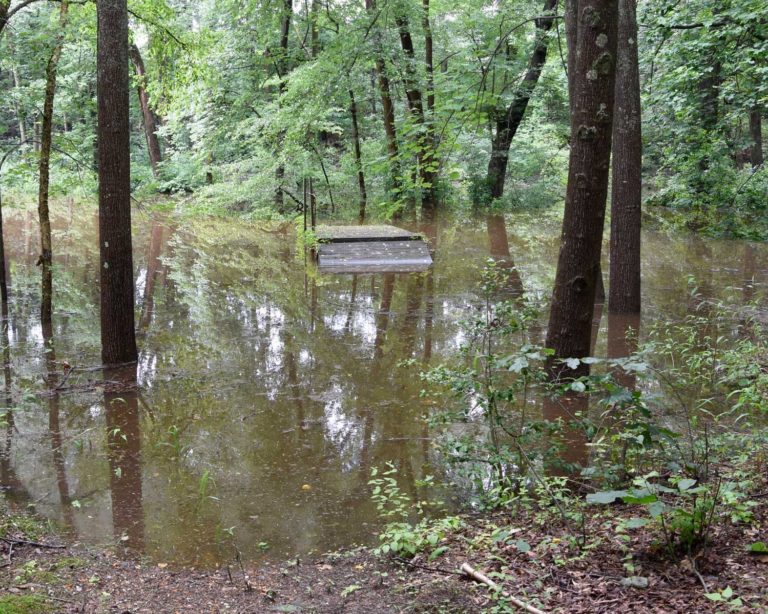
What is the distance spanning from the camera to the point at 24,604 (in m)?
3.23

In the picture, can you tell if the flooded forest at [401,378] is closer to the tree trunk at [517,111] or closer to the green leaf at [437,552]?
the green leaf at [437,552]

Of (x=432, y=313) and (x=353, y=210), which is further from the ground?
(x=353, y=210)

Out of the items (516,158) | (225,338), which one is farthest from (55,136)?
(516,158)

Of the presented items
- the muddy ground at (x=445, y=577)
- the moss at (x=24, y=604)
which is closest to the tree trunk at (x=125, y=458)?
the muddy ground at (x=445, y=577)

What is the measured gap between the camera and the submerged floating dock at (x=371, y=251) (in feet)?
48.1

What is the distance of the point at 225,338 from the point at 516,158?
763 inches

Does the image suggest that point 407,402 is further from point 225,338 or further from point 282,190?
point 282,190

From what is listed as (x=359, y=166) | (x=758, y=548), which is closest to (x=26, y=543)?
(x=758, y=548)

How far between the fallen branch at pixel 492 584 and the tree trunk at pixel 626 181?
22.4ft

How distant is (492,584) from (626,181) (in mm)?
7277

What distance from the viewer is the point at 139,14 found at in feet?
31.8

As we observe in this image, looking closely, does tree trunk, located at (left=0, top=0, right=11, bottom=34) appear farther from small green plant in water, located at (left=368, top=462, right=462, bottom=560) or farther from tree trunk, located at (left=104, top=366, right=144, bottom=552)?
small green plant in water, located at (left=368, top=462, right=462, bottom=560)

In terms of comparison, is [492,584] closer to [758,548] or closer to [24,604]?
[758,548]

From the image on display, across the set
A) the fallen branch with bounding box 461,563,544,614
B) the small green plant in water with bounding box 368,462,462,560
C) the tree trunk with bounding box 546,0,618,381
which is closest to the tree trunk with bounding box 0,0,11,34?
the tree trunk with bounding box 546,0,618,381
